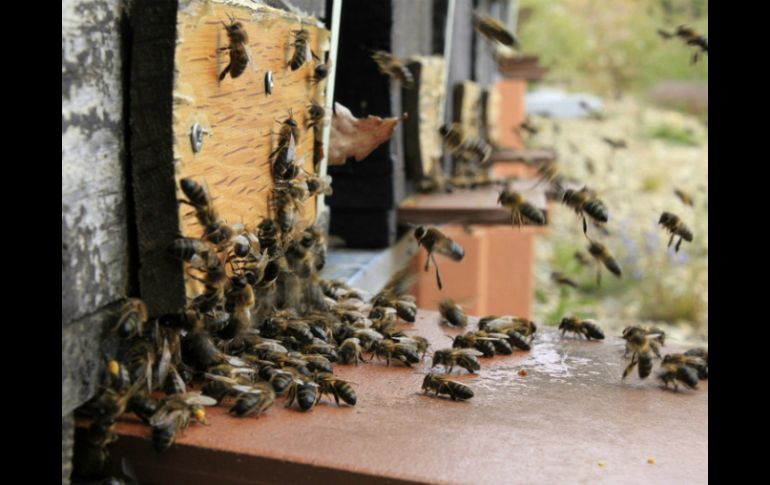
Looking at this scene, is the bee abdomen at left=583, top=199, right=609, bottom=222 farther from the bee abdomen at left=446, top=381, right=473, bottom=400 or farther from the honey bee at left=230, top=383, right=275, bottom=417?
the honey bee at left=230, top=383, right=275, bottom=417

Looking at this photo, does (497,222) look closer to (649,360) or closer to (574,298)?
(649,360)

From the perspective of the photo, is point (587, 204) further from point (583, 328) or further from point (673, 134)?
point (673, 134)

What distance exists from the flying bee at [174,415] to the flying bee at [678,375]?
1.10m

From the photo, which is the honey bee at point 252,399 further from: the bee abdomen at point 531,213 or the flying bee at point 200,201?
the bee abdomen at point 531,213

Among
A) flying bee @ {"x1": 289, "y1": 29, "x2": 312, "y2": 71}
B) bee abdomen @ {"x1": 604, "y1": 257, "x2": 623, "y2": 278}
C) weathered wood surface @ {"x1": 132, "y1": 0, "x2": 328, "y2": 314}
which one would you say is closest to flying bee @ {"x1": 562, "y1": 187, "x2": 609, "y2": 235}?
bee abdomen @ {"x1": 604, "y1": 257, "x2": 623, "y2": 278}

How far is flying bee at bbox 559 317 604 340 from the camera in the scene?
Result: 2.57m


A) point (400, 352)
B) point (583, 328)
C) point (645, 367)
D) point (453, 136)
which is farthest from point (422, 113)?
point (645, 367)

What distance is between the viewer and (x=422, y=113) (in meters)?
4.21

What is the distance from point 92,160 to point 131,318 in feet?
1.02

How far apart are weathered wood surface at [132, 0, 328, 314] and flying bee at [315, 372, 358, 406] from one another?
14.0 inches

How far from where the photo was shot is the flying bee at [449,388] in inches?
76.5
